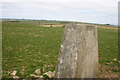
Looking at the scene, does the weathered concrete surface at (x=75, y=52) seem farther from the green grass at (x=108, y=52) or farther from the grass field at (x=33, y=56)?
the green grass at (x=108, y=52)

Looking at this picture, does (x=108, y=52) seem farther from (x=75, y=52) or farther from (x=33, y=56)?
(x=75, y=52)

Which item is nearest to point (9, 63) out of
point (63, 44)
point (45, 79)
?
point (45, 79)

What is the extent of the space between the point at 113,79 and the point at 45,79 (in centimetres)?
301

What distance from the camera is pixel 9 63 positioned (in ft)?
31.6

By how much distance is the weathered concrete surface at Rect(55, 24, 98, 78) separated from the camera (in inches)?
184

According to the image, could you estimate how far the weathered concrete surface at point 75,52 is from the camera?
4.68 meters

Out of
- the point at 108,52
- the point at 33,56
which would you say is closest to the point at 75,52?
the point at 33,56

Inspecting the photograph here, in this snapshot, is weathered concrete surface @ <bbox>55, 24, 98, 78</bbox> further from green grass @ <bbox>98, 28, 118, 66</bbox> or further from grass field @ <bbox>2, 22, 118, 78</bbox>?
green grass @ <bbox>98, 28, 118, 66</bbox>

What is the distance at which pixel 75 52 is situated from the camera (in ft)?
15.4

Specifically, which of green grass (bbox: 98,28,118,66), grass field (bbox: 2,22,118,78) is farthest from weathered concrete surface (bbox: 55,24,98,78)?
green grass (bbox: 98,28,118,66)

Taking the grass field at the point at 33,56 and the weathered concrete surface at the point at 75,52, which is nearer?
the weathered concrete surface at the point at 75,52

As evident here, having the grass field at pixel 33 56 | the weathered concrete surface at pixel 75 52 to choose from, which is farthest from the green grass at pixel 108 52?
the weathered concrete surface at pixel 75 52

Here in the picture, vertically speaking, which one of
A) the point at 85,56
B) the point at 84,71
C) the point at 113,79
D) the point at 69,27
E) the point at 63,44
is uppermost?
the point at 69,27

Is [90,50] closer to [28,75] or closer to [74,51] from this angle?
[74,51]
